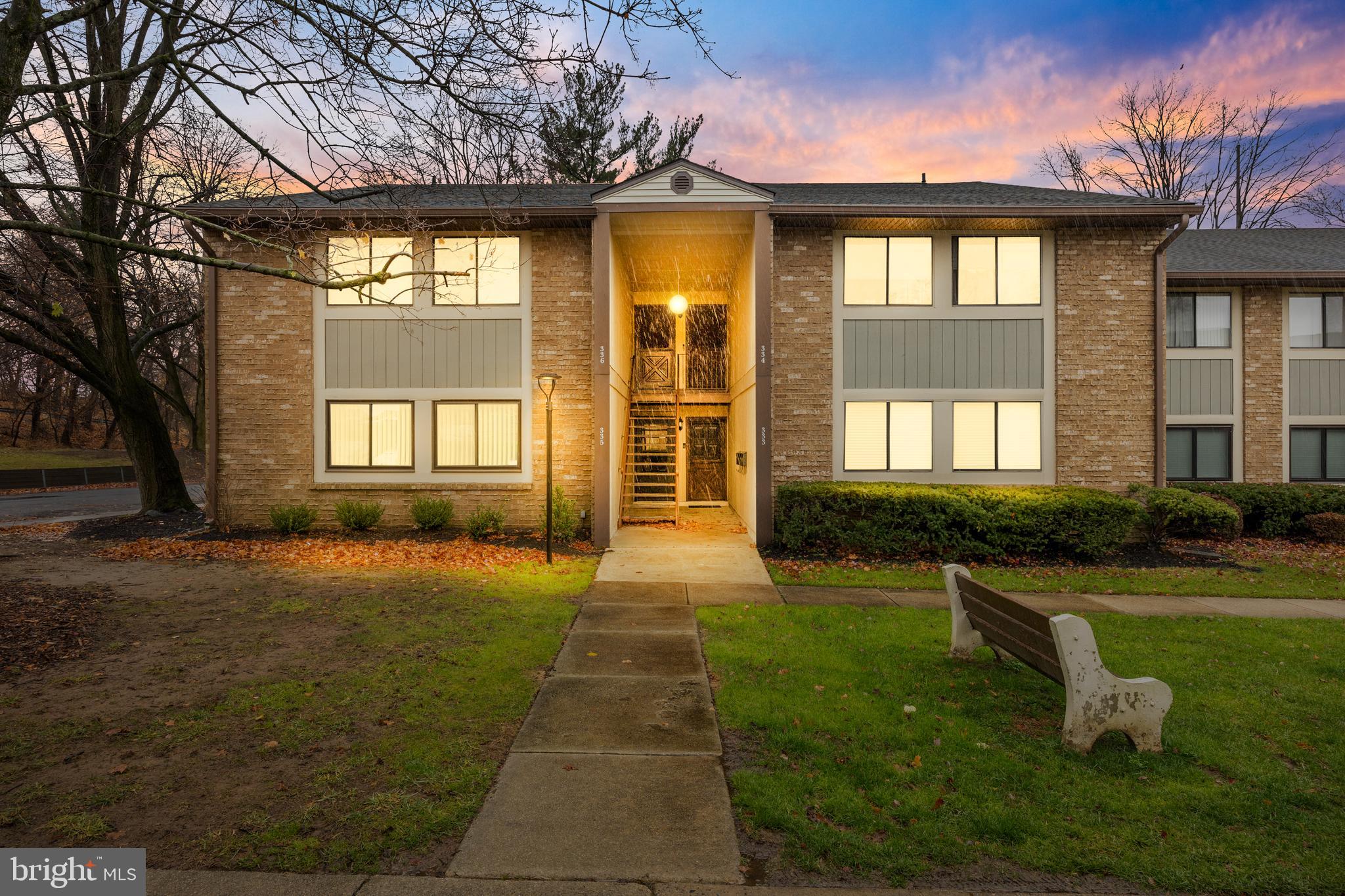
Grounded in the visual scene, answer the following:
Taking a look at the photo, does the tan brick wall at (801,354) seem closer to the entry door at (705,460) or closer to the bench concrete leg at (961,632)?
the entry door at (705,460)

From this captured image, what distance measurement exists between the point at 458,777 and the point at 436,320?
1058cm

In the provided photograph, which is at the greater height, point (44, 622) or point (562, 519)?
point (562, 519)

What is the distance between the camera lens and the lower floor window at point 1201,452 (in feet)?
46.0

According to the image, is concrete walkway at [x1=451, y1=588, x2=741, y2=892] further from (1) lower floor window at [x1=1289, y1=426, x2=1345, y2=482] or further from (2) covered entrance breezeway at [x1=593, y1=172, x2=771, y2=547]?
(1) lower floor window at [x1=1289, y1=426, x2=1345, y2=482]

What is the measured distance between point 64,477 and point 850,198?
32.2m

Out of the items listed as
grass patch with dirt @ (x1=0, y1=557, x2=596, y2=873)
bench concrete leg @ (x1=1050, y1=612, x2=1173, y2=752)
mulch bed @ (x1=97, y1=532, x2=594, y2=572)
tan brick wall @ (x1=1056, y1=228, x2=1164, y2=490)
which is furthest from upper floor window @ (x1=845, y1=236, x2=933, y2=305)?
bench concrete leg @ (x1=1050, y1=612, x2=1173, y2=752)

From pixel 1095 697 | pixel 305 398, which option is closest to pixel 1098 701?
pixel 1095 697

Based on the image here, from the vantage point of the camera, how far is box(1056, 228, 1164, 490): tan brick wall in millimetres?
12188

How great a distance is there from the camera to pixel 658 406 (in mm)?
16734

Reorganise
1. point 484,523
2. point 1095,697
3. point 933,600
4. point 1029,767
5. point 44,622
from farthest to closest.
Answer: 1. point 484,523
2. point 933,600
3. point 44,622
4. point 1095,697
5. point 1029,767

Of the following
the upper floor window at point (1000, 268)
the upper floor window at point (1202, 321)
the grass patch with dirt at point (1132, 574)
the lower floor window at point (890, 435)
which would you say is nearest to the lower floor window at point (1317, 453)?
the upper floor window at point (1202, 321)

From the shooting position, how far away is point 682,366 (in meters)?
16.2

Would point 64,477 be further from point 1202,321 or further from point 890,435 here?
point 1202,321

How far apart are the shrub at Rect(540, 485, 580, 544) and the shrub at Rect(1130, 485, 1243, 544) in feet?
33.7
